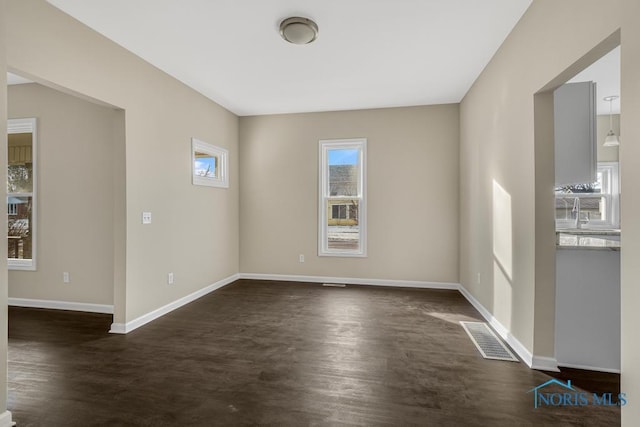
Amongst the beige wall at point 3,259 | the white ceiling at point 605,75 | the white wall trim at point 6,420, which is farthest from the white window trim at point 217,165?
the white ceiling at point 605,75

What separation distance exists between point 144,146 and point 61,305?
2.36m

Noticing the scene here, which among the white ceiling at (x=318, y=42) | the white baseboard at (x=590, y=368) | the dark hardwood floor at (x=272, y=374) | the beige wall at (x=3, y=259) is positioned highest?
the white ceiling at (x=318, y=42)

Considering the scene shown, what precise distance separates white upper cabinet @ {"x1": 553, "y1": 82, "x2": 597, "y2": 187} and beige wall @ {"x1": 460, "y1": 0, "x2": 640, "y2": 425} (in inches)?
9.1

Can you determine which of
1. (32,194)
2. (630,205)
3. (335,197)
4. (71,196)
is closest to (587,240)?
(630,205)

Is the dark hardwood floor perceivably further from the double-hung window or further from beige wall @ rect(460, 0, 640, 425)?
the double-hung window

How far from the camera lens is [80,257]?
147 inches

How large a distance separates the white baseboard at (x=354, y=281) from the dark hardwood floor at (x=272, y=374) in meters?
1.16

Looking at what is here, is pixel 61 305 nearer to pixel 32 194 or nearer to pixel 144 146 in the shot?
pixel 32 194

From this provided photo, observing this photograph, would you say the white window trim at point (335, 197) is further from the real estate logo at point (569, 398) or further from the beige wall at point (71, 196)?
the real estate logo at point (569, 398)

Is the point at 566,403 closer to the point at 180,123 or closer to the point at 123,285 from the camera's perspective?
the point at 123,285

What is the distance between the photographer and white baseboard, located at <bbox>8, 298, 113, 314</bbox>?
3.73 m

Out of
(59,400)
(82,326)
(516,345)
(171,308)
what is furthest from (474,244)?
(82,326)

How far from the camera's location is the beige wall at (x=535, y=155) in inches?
58.0

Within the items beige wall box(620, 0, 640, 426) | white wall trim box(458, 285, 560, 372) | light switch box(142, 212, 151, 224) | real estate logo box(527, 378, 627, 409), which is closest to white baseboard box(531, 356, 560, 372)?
white wall trim box(458, 285, 560, 372)
